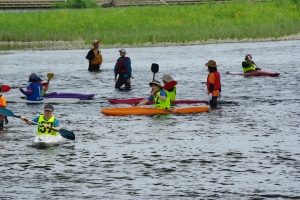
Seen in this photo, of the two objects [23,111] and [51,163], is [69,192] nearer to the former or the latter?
[51,163]

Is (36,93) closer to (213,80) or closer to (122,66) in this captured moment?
(122,66)

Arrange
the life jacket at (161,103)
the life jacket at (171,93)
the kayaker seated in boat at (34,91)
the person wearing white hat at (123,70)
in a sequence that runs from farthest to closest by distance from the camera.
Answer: the person wearing white hat at (123,70) < the kayaker seated in boat at (34,91) < the life jacket at (171,93) < the life jacket at (161,103)

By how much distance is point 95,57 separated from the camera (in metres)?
40.9

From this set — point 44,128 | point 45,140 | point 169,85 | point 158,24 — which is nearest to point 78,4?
point 158,24

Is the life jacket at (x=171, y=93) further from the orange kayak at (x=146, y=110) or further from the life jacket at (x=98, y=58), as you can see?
the life jacket at (x=98, y=58)

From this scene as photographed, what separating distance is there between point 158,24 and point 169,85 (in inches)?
1584

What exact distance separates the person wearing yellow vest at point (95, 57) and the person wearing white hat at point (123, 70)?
5.85 metres

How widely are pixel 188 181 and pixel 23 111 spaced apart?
11.7 m

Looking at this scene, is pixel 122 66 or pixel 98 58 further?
pixel 98 58

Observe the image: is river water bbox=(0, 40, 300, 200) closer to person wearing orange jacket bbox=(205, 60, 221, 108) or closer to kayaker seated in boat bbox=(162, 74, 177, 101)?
person wearing orange jacket bbox=(205, 60, 221, 108)

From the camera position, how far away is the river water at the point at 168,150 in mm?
17719

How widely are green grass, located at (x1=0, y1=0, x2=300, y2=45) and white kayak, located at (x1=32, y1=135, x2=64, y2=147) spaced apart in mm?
37955

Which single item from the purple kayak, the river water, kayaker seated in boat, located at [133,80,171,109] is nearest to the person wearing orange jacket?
the river water

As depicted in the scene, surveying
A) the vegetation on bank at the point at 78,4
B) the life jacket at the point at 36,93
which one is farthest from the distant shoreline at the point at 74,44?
the life jacket at the point at 36,93
